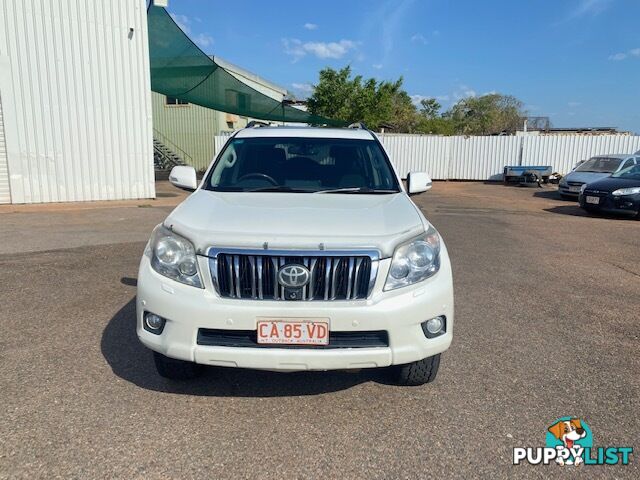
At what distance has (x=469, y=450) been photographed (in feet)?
7.97

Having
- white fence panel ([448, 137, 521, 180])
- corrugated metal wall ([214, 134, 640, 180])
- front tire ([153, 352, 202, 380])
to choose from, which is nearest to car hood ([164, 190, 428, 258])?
front tire ([153, 352, 202, 380])

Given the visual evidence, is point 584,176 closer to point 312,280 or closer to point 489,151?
point 489,151

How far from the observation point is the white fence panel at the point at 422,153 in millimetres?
22406

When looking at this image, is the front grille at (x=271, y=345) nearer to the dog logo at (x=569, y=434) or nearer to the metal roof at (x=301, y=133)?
the dog logo at (x=569, y=434)

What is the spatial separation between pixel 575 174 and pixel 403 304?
14522 mm

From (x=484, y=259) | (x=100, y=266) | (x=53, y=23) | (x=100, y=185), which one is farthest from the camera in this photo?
(x=100, y=185)

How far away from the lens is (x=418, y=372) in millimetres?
2936

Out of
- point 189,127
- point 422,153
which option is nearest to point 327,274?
point 422,153

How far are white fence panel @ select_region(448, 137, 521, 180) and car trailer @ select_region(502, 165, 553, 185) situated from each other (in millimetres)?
1329

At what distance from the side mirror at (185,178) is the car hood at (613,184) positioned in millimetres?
10534

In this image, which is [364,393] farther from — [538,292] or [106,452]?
[538,292]

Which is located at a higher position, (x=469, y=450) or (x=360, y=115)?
(x=360, y=115)

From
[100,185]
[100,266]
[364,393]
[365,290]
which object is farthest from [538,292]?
[100,185]

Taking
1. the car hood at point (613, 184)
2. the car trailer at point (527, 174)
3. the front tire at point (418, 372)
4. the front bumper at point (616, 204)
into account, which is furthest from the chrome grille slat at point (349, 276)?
the car trailer at point (527, 174)
